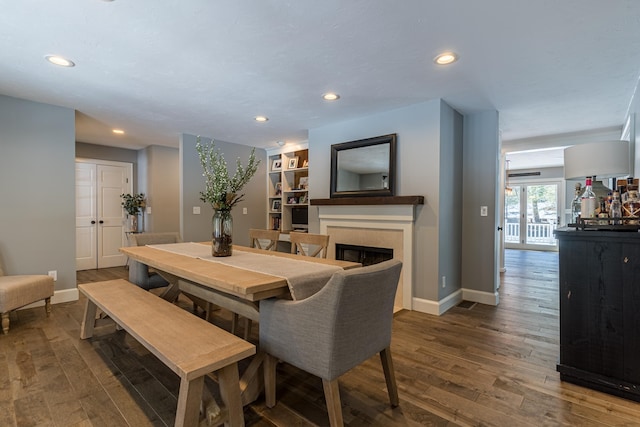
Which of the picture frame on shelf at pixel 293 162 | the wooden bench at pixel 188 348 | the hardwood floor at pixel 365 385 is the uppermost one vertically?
the picture frame on shelf at pixel 293 162

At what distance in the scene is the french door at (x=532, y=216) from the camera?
8.38m

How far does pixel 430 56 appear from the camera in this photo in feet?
7.38

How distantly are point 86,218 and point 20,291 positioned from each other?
3053 millimetres

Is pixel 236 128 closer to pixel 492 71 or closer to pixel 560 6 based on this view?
pixel 492 71

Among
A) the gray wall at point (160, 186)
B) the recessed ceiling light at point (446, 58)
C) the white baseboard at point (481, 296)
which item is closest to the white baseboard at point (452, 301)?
the white baseboard at point (481, 296)

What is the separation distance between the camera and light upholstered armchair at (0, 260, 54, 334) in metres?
2.65

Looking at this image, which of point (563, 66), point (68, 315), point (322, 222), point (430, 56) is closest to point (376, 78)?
point (430, 56)

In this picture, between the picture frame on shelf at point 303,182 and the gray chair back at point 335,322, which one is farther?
the picture frame on shelf at point 303,182

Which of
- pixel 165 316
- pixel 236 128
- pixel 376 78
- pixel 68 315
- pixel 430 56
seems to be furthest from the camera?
pixel 236 128

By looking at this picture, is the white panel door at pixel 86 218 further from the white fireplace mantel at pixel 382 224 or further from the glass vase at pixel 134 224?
the white fireplace mantel at pixel 382 224

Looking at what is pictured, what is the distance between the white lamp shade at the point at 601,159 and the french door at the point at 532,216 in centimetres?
659

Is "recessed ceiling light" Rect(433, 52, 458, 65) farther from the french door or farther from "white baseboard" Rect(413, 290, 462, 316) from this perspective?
the french door

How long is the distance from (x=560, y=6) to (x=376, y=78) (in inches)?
49.9

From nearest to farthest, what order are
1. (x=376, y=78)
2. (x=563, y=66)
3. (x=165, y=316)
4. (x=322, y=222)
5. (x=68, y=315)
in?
1. (x=165, y=316)
2. (x=563, y=66)
3. (x=376, y=78)
4. (x=68, y=315)
5. (x=322, y=222)
